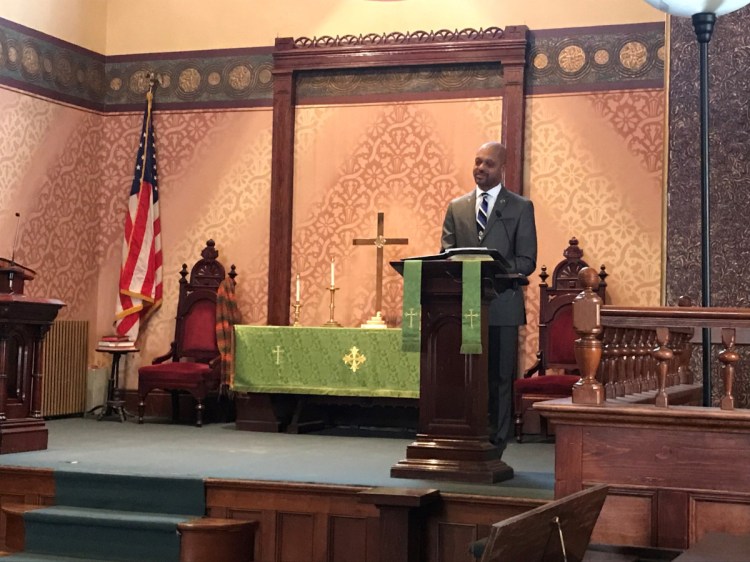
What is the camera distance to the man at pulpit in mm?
5891

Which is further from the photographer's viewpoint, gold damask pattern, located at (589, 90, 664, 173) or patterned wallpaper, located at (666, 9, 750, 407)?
gold damask pattern, located at (589, 90, 664, 173)

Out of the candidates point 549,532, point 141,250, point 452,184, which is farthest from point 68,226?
point 549,532

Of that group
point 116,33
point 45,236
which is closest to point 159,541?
point 45,236

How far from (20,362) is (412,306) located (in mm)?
2534

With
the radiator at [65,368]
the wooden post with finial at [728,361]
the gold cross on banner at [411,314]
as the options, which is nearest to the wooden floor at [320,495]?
the gold cross on banner at [411,314]

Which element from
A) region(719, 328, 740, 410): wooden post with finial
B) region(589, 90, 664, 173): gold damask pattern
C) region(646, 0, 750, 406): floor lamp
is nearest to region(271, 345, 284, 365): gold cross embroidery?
region(589, 90, 664, 173): gold damask pattern

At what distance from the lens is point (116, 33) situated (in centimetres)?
993

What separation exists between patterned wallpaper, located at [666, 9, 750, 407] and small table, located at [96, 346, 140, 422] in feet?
14.3

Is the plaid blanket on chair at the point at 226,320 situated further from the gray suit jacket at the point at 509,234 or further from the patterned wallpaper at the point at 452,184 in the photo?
the gray suit jacket at the point at 509,234

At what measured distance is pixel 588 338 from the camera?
414 centimetres

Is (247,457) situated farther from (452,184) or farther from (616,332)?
(452,184)

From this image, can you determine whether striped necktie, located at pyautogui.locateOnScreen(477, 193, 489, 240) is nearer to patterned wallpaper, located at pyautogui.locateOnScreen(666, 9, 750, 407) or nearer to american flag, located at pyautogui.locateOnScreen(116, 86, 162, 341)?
A: patterned wallpaper, located at pyautogui.locateOnScreen(666, 9, 750, 407)

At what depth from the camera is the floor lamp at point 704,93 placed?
4.81m

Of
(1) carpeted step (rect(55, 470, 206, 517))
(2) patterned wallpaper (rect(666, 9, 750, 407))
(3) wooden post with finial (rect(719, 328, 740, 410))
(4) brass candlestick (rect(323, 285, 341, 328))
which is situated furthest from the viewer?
(4) brass candlestick (rect(323, 285, 341, 328))
